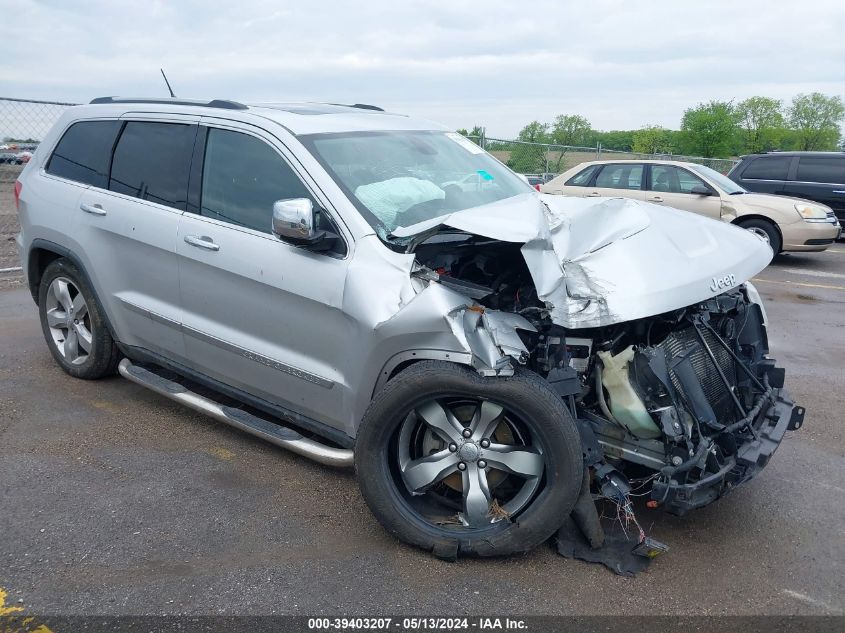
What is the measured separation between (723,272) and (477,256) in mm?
1141

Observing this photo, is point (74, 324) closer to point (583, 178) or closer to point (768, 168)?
point (583, 178)

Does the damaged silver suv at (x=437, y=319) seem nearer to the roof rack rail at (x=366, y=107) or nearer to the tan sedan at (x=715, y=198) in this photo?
the roof rack rail at (x=366, y=107)

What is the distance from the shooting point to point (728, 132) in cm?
3938

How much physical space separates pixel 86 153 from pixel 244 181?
161 cm

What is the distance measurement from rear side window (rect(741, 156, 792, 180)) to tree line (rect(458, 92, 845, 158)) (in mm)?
16329

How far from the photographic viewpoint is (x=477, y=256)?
10.8 feet

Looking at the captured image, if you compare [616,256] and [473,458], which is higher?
[616,256]

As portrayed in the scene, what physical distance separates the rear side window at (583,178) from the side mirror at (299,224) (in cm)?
1007

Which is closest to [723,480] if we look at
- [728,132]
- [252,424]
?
[252,424]

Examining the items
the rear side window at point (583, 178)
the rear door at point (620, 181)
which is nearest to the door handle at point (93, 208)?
the rear door at point (620, 181)

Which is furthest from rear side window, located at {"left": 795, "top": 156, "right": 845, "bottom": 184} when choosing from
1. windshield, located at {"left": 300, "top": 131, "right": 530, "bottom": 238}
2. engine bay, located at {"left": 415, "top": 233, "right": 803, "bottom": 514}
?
engine bay, located at {"left": 415, "top": 233, "right": 803, "bottom": 514}

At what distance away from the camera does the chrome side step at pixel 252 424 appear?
347 cm

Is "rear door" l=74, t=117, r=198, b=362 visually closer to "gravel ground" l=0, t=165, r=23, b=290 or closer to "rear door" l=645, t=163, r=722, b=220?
"gravel ground" l=0, t=165, r=23, b=290

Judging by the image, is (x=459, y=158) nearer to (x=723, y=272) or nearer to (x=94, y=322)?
(x=723, y=272)
